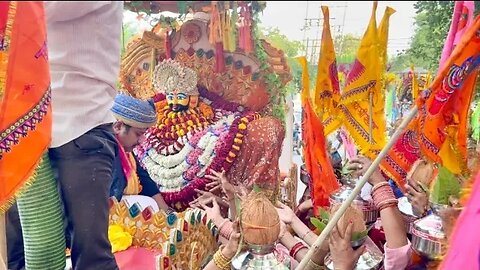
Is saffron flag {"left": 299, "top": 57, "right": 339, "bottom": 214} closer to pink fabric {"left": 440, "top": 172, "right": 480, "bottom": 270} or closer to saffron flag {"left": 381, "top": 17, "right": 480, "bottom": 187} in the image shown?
saffron flag {"left": 381, "top": 17, "right": 480, "bottom": 187}

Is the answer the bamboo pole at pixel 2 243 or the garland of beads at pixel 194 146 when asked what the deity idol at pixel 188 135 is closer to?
the garland of beads at pixel 194 146

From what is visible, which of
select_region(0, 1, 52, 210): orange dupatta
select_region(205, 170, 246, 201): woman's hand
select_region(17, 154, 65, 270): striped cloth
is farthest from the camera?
select_region(205, 170, 246, 201): woman's hand

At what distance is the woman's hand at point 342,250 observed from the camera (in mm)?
1284

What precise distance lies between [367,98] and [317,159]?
307 millimetres

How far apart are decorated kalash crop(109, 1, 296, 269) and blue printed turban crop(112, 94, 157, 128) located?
0.45 metres

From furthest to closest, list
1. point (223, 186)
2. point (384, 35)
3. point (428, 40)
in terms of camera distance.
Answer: point (428, 40)
point (223, 186)
point (384, 35)

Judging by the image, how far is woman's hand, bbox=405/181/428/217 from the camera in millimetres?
1542

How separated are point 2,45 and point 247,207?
701mm

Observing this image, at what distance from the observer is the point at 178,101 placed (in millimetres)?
2617

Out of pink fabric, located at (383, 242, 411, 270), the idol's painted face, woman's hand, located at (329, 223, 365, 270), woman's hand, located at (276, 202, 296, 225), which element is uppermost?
woman's hand, located at (329, 223, 365, 270)

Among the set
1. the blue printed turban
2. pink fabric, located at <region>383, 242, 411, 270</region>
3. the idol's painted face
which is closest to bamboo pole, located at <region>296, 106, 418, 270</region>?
pink fabric, located at <region>383, 242, 411, 270</region>

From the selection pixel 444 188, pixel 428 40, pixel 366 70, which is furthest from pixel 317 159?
pixel 428 40

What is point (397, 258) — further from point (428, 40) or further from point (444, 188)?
point (428, 40)

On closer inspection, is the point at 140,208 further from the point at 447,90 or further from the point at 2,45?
the point at 447,90
